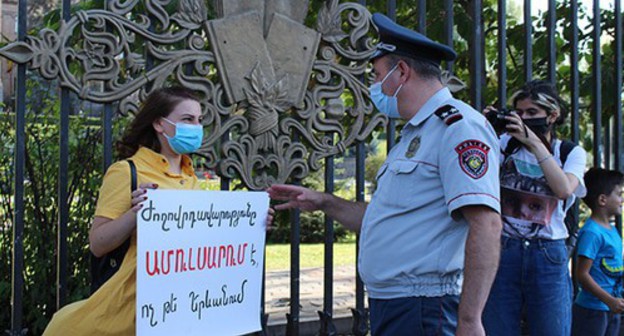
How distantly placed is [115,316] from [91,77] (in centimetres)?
102

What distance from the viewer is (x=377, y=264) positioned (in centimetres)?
257

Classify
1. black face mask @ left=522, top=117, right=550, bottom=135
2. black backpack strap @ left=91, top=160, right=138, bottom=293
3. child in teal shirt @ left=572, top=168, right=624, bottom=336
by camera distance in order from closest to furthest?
black backpack strap @ left=91, top=160, right=138, bottom=293
black face mask @ left=522, top=117, right=550, bottom=135
child in teal shirt @ left=572, top=168, right=624, bottom=336

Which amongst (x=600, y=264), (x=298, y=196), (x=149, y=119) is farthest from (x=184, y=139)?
(x=600, y=264)

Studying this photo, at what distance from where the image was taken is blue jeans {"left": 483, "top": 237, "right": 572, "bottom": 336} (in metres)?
3.47

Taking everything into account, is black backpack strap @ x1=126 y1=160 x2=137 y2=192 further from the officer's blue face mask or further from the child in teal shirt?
the child in teal shirt

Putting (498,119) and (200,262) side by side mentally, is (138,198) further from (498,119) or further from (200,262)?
(498,119)

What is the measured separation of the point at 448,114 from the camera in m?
2.50

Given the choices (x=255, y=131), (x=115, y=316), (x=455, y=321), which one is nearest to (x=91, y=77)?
(x=255, y=131)

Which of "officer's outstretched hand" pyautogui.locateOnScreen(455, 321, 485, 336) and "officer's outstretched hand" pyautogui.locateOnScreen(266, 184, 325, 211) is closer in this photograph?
→ "officer's outstretched hand" pyautogui.locateOnScreen(455, 321, 485, 336)

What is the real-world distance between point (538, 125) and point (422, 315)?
1.52m

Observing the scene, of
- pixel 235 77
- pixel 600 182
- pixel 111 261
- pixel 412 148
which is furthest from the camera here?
pixel 600 182

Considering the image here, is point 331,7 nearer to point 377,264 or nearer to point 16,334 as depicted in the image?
point 377,264

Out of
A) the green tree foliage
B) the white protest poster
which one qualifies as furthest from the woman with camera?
the green tree foliage

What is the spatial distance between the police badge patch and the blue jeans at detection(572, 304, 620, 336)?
2184 millimetres
